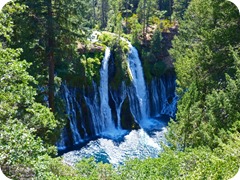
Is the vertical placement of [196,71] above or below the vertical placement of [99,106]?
above

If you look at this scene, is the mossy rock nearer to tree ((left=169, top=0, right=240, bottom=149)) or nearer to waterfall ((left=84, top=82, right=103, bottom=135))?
waterfall ((left=84, top=82, right=103, bottom=135))

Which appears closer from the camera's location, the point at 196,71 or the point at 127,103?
the point at 196,71

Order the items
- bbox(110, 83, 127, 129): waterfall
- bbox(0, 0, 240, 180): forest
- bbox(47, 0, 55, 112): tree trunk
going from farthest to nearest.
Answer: bbox(110, 83, 127, 129): waterfall < bbox(47, 0, 55, 112): tree trunk < bbox(0, 0, 240, 180): forest

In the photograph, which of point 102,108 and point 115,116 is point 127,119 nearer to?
point 115,116

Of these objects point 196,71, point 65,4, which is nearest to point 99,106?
point 196,71

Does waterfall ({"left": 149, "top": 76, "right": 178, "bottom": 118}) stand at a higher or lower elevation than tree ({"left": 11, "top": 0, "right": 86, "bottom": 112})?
lower

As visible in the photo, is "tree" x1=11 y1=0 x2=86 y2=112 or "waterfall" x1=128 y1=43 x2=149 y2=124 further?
"waterfall" x1=128 y1=43 x2=149 y2=124

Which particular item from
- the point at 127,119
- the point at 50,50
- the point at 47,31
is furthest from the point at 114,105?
the point at 47,31

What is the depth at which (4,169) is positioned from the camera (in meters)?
5.64

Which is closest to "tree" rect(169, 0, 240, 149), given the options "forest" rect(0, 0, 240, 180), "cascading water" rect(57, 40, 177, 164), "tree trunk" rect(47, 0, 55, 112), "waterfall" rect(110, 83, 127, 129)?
"forest" rect(0, 0, 240, 180)

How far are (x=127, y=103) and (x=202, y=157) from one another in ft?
55.2

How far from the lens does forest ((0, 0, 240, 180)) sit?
5977mm

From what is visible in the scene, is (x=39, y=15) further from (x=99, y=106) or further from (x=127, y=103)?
(x=127, y=103)

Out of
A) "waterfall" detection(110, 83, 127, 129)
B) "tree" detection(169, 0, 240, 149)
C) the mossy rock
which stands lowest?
the mossy rock
